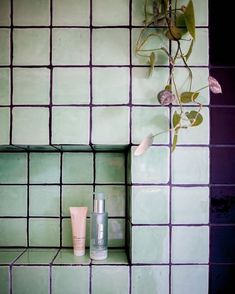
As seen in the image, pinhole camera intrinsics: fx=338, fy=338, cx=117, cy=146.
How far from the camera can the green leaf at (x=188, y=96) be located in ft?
3.09

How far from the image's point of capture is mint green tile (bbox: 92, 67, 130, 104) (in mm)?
972

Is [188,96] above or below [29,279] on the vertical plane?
above

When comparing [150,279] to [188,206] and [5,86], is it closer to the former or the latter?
[188,206]

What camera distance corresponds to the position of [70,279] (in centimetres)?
96

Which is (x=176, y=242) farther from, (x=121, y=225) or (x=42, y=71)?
(x=42, y=71)

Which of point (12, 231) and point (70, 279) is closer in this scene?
point (70, 279)

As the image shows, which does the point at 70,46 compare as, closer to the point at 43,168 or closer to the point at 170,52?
the point at 170,52

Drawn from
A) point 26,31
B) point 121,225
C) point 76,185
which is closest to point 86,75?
point 26,31

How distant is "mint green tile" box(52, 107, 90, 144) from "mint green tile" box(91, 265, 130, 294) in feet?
1.23

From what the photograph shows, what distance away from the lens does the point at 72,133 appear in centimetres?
97

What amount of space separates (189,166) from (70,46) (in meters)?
0.49

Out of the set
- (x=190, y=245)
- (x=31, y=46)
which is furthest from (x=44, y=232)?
(x=31, y=46)

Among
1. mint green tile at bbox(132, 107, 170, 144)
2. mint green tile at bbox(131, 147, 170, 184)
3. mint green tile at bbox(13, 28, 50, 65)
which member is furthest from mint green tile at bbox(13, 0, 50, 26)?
mint green tile at bbox(131, 147, 170, 184)

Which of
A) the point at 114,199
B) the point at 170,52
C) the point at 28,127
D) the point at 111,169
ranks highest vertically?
the point at 170,52
